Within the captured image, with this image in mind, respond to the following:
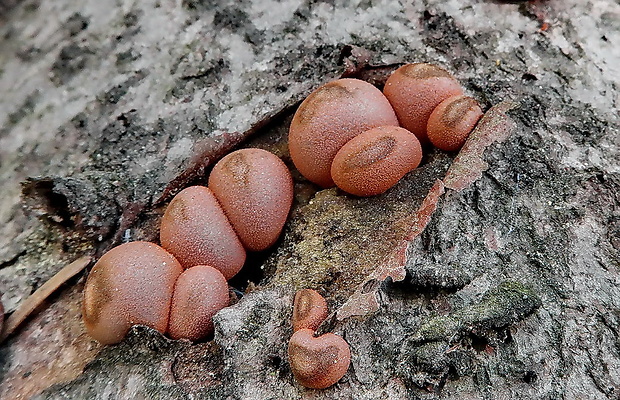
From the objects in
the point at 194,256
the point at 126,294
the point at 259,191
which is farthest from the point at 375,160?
the point at 126,294

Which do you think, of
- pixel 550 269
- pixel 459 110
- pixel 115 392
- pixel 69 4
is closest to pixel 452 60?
pixel 459 110

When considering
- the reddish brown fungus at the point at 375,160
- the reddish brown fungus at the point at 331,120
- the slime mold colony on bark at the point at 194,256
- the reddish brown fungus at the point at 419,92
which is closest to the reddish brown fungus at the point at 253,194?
the slime mold colony on bark at the point at 194,256

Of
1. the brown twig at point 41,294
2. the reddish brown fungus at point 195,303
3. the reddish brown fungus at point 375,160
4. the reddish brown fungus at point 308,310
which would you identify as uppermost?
the reddish brown fungus at point 375,160

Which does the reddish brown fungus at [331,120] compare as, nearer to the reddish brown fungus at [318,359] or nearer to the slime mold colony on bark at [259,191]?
the slime mold colony on bark at [259,191]

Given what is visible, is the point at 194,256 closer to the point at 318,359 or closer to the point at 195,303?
the point at 195,303

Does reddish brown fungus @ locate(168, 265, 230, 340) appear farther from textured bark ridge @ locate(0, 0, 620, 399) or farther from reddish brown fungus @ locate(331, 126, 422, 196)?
reddish brown fungus @ locate(331, 126, 422, 196)
